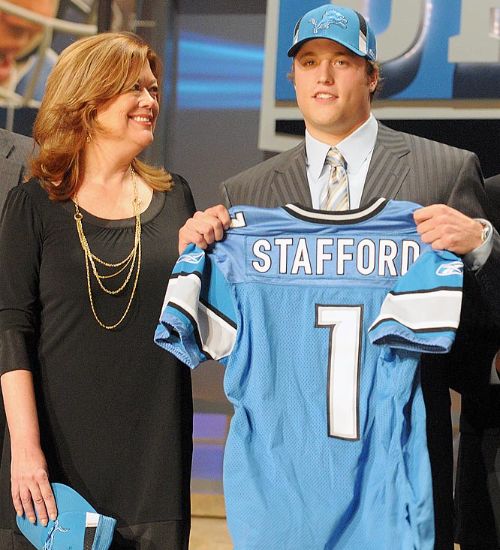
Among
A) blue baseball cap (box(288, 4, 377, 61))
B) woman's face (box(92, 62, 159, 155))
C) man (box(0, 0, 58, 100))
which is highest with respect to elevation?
man (box(0, 0, 58, 100))

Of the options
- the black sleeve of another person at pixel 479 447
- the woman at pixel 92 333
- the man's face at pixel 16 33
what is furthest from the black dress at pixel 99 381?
the man's face at pixel 16 33

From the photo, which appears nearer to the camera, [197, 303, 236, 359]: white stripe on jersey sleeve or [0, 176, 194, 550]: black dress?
[197, 303, 236, 359]: white stripe on jersey sleeve

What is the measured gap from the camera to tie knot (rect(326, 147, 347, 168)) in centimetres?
205

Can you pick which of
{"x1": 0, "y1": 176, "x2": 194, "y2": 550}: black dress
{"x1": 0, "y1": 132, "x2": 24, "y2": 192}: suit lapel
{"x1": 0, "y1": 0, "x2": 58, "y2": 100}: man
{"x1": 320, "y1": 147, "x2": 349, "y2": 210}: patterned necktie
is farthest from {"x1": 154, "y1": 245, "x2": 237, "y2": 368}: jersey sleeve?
{"x1": 0, "y1": 0, "x2": 58, "y2": 100}: man

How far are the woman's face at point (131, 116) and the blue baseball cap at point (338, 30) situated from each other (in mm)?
390

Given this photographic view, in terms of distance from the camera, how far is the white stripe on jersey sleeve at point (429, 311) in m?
1.82

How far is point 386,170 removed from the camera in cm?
204

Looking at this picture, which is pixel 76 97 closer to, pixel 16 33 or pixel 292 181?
pixel 292 181

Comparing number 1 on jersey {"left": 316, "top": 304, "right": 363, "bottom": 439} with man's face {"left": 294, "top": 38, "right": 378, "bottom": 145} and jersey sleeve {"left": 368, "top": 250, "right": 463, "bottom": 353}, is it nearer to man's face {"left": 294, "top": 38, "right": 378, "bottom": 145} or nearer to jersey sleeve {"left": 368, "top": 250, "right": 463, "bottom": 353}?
jersey sleeve {"left": 368, "top": 250, "right": 463, "bottom": 353}

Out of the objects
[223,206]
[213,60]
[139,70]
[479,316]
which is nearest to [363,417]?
[479,316]

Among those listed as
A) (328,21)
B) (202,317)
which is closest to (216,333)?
(202,317)

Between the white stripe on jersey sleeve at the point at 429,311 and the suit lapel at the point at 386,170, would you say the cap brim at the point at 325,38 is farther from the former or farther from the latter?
the white stripe on jersey sleeve at the point at 429,311

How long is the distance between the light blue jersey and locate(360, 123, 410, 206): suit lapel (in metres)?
0.09

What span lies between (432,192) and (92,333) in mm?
832
